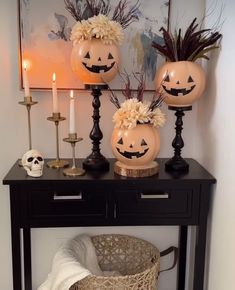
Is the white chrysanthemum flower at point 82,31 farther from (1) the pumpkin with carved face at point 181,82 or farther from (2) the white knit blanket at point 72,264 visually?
(2) the white knit blanket at point 72,264

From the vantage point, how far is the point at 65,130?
78.2 inches

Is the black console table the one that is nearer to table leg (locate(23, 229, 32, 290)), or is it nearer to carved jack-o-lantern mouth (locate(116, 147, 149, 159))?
carved jack-o-lantern mouth (locate(116, 147, 149, 159))

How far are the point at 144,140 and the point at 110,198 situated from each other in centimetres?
27

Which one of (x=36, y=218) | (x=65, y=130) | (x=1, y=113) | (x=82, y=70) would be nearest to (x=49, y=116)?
(x=65, y=130)

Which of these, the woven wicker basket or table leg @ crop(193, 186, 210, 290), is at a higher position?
table leg @ crop(193, 186, 210, 290)

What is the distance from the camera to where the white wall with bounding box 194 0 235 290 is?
1533 mm

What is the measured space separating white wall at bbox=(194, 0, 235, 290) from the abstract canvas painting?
0.26m

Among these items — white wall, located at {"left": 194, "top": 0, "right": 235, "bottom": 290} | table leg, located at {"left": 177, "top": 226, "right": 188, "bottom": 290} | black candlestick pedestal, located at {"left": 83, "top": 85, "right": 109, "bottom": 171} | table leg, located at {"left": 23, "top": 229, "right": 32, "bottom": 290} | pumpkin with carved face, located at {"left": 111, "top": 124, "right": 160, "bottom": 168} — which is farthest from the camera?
table leg, located at {"left": 177, "top": 226, "right": 188, "bottom": 290}

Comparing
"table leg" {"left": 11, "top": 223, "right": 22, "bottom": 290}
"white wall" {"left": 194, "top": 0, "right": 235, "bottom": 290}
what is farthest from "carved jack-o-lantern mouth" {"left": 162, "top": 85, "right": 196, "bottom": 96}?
"table leg" {"left": 11, "top": 223, "right": 22, "bottom": 290}

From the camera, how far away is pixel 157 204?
170cm

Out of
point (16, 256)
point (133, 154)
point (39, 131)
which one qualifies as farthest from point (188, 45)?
point (16, 256)

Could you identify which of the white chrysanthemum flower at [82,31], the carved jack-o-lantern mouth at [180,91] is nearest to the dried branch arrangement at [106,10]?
the white chrysanthemum flower at [82,31]

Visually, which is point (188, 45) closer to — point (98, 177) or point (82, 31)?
point (82, 31)

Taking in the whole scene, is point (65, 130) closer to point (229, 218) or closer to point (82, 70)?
point (82, 70)
